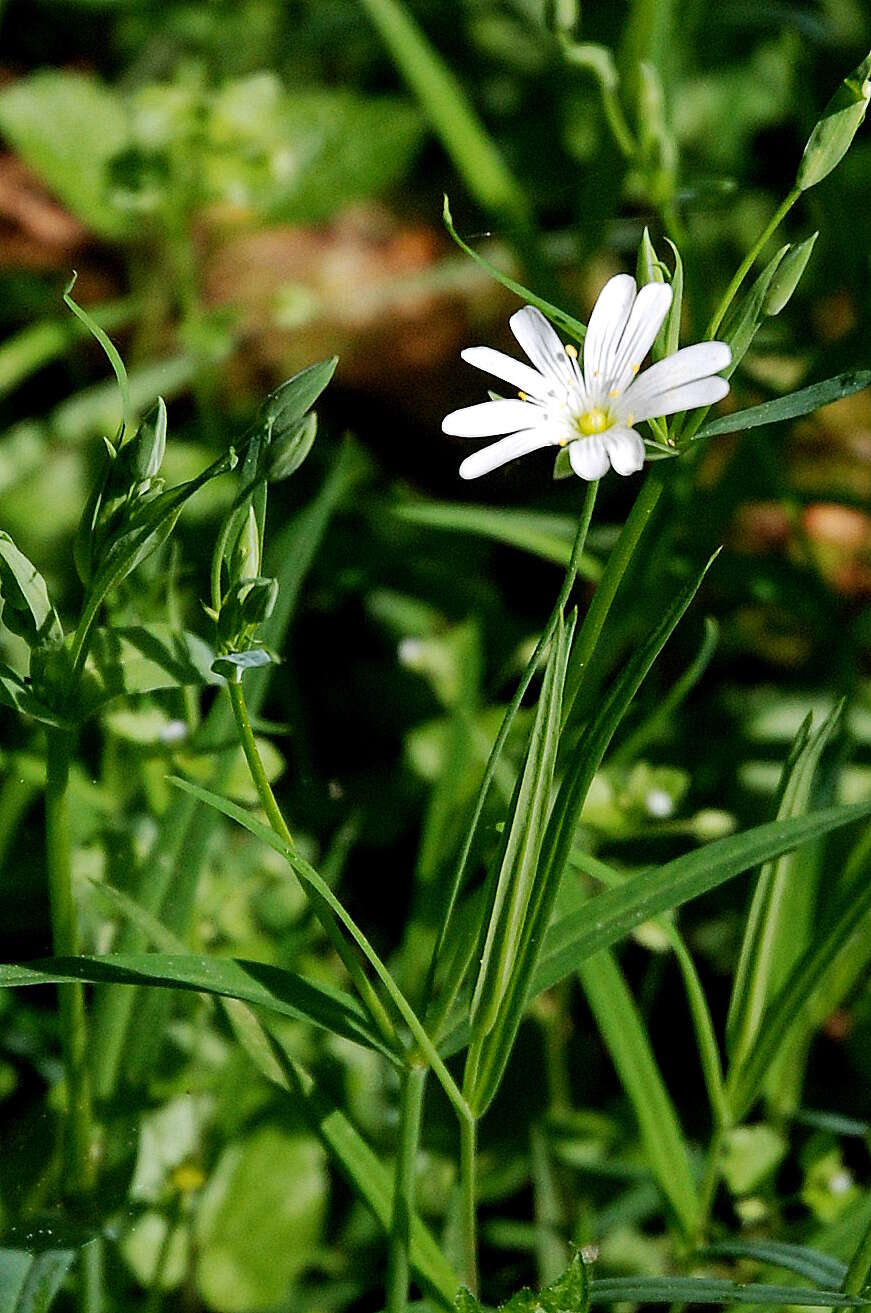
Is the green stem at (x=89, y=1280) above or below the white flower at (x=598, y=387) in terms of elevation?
below

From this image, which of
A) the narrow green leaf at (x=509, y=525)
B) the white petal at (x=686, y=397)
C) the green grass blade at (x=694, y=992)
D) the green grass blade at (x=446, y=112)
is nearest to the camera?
the white petal at (x=686, y=397)

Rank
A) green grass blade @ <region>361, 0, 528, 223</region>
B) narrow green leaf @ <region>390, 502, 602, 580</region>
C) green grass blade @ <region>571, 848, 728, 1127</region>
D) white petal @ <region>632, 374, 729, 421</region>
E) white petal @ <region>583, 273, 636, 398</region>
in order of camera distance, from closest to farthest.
Result: white petal @ <region>632, 374, 729, 421</region>
white petal @ <region>583, 273, 636, 398</region>
green grass blade @ <region>571, 848, 728, 1127</region>
narrow green leaf @ <region>390, 502, 602, 580</region>
green grass blade @ <region>361, 0, 528, 223</region>

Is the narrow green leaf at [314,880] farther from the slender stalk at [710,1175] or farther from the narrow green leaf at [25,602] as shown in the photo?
the slender stalk at [710,1175]

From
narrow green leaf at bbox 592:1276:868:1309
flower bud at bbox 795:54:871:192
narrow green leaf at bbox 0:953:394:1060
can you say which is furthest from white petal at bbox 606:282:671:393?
narrow green leaf at bbox 592:1276:868:1309

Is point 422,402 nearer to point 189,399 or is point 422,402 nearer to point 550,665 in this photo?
point 189,399

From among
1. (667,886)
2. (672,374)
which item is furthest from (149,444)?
(667,886)

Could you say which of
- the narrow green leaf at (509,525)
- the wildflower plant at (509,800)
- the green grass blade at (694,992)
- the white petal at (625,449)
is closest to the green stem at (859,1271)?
the wildflower plant at (509,800)

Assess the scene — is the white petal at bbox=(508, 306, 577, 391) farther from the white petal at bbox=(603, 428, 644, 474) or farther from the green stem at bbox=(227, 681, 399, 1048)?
the green stem at bbox=(227, 681, 399, 1048)
